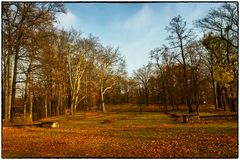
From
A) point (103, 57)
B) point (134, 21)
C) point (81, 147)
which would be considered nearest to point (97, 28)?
point (134, 21)

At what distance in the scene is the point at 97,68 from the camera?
28.0m

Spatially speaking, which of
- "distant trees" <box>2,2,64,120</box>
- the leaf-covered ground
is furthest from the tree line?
the leaf-covered ground

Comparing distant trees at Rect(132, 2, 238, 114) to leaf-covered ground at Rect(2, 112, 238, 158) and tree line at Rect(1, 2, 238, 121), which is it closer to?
tree line at Rect(1, 2, 238, 121)

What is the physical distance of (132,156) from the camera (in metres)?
7.79

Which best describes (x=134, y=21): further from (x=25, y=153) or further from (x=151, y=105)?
(x=151, y=105)

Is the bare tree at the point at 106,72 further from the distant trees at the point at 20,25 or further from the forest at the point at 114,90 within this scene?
the distant trees at the point at 20,25

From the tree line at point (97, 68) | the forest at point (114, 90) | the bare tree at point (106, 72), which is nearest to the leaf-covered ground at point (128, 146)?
the forest at point (114, 90)

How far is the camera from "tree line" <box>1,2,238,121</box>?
13109 millimetres

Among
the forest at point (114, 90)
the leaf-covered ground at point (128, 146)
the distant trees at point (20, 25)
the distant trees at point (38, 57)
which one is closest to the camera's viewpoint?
the leaf-covered ground at point (128, 146)

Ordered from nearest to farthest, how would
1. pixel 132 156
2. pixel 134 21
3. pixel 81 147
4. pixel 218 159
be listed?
pixel 218 159 → pixel 132 156 → pixel 81 147 → pixel 134 21

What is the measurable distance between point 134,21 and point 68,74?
1674 cm

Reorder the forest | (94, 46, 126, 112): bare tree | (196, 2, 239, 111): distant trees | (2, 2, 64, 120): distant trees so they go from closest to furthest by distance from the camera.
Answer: the forest < (2, 2, 64, 120): distant trees < (196, 2, 239, 111): distant trees < (94, 46, 126, 112): bare tree

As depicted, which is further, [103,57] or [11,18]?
[103,57]

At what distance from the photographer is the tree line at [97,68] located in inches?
516
